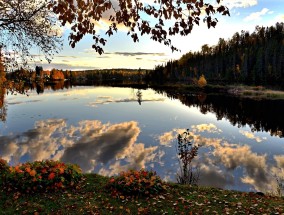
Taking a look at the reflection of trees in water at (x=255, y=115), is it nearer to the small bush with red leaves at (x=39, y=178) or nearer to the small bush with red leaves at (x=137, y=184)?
the small bush with red leaves at (x=137, y=184)

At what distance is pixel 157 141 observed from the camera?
111ft

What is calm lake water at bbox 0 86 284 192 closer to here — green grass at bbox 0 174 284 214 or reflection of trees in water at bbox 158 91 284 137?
reflection of trees in water at bbox 158 91 284 137

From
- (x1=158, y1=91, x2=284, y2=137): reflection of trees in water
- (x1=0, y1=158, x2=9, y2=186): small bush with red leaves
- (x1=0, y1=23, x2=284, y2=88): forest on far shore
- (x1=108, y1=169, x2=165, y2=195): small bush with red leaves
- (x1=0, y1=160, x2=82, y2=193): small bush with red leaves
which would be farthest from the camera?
(x1=0, y1=23, x2=284, y2=88): forest on far shore

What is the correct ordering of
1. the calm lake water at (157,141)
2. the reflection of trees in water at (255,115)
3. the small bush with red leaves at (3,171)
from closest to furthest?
1. the small bush with red leaves at (3,171)
2. the calm lake water at (157,141)
3. the reflection of trees in water at (255,115)

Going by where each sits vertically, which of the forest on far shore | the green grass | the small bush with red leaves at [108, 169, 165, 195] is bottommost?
the green grass

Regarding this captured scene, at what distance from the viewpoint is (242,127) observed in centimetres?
4328

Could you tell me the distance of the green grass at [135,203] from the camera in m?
11.1

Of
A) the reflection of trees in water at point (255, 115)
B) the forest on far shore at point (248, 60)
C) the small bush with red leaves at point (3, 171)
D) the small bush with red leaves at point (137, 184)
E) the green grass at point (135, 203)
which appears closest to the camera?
the green grass at point (135, 203)

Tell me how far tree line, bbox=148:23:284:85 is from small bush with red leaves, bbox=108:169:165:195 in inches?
4480

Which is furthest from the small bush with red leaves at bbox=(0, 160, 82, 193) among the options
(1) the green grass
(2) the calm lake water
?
(2) the calm lake water

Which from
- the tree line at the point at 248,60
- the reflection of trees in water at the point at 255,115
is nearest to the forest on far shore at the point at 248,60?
the tree line at the point at 248,60

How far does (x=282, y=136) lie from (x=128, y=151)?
767 inches

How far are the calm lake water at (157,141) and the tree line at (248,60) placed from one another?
70.9 meters

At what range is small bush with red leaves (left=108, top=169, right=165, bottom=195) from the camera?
12.6m
